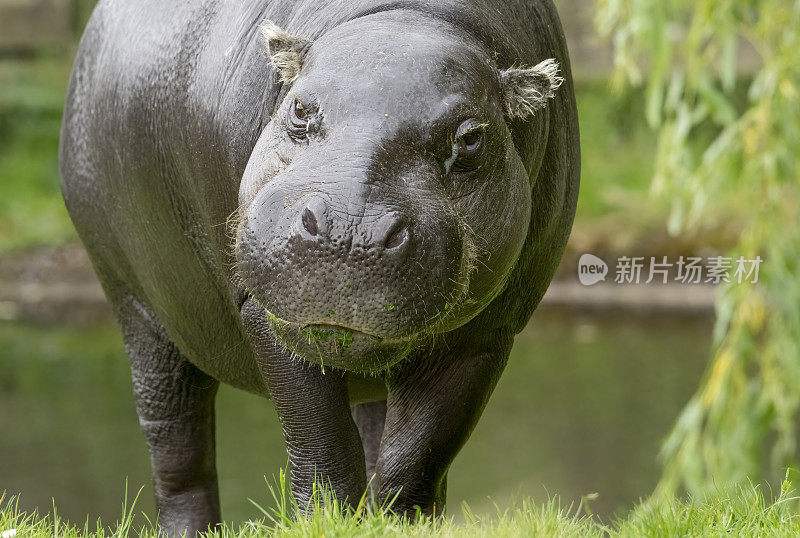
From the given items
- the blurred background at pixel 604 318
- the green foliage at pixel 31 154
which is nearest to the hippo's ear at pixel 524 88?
the blurred background at pixel 604 318

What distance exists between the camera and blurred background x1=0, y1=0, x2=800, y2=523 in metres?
6.11

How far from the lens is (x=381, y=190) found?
2.77 meters

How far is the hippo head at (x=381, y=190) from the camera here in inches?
107

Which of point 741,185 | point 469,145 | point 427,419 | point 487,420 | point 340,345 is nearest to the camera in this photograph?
point 340,345

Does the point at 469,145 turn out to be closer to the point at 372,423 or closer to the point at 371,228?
the point at 371,228

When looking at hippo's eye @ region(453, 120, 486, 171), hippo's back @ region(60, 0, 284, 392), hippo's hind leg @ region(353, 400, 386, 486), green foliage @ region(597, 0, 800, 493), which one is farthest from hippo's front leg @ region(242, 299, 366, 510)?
green foliage @ region(597, 0, 800, 493)

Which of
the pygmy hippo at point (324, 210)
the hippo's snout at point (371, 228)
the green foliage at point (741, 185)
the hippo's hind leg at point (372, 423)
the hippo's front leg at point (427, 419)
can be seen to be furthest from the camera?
the green foliage at point (741, 185)

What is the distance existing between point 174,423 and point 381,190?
2.15 meters

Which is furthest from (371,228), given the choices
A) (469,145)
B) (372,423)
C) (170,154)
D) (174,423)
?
(174,423)

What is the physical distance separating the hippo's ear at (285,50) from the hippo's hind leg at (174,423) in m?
1.72

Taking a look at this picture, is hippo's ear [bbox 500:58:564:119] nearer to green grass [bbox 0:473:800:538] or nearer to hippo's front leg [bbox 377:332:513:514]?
hippo's front leg [bbox 377:332:513:514]

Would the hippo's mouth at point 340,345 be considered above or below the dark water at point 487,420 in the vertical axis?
above

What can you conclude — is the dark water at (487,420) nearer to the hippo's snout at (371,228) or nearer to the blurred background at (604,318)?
the blurred background at (604,318)

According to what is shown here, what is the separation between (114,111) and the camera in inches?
165
